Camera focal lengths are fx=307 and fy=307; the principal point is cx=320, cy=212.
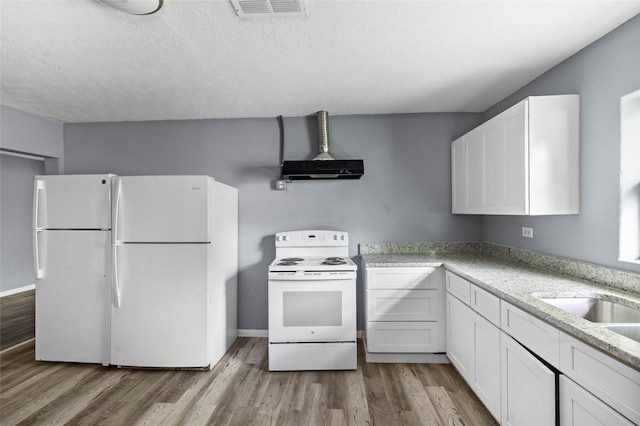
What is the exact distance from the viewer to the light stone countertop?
3.54 feet

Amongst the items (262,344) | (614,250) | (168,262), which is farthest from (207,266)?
(614,250)

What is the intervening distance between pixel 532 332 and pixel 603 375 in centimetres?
39

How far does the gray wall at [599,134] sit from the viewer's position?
1720 millimetres

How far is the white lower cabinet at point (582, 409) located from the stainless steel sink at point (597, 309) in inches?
20.8

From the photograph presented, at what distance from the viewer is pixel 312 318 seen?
2.59m

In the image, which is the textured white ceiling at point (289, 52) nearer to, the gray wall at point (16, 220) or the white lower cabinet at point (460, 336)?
the white lower cabinet at point (460, 336)

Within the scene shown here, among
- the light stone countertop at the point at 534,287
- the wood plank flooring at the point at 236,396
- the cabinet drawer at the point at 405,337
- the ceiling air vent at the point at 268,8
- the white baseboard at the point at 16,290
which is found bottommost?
the wood plank flooring at the point at 236,396

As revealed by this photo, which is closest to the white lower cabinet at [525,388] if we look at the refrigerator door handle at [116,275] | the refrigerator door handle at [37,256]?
the refrigerator door handle at [116,275]

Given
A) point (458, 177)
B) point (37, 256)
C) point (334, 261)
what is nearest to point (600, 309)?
point (458, 177)

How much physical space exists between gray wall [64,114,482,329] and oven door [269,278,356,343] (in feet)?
2.49

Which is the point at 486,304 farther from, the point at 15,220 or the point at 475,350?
the point at 15,220

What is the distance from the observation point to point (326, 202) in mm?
3303

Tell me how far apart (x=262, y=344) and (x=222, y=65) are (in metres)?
2.57

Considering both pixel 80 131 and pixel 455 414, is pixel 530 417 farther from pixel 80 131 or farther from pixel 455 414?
pixel 80 131
